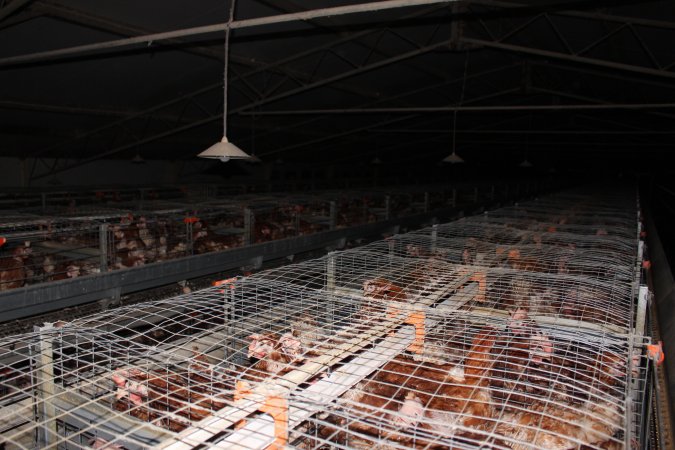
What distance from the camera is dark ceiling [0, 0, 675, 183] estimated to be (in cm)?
665

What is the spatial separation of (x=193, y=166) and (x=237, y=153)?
48.3 ft

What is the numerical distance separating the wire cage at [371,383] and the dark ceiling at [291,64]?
211cm

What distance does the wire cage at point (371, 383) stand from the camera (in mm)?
1835

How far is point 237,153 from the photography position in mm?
4645

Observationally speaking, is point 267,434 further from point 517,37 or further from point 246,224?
point 517,37

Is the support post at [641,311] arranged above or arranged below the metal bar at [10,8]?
below

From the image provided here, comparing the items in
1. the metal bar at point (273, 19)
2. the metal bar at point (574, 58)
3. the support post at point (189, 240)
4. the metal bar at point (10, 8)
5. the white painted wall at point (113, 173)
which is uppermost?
the metal bar at point (574, 58)

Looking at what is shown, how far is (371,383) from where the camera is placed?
8.63 feet

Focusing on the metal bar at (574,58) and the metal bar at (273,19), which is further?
the metal bar at (574,58)

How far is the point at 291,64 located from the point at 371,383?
29.4 feet

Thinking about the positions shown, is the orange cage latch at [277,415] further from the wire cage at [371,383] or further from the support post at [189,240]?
the support post at [189,240]

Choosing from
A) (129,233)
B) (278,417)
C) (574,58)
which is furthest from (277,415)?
(574,58)

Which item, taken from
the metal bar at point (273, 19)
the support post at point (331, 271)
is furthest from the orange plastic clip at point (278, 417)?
the metal bar at point (273, 19)

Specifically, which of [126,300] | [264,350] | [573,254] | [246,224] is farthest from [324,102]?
[264,350]
